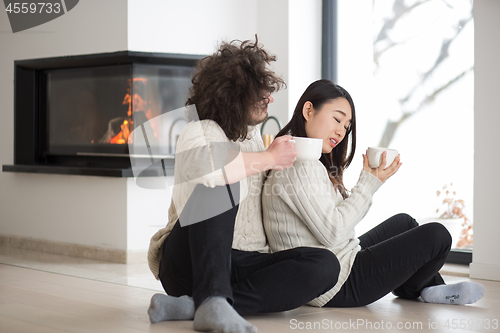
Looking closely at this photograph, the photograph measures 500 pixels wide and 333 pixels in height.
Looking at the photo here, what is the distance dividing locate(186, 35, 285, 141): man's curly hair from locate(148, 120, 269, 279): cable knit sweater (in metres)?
0.03

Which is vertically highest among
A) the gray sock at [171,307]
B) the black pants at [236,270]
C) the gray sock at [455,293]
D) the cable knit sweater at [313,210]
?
the cable knit sweater at [313,210]

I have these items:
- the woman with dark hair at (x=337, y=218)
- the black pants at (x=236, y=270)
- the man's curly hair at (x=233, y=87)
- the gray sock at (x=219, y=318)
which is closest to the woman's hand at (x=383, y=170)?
the woman with dark hair at (x=337, y=218)

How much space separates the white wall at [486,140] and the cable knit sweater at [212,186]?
1.23 m

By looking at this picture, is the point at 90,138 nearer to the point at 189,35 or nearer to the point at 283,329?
the point at 189,35

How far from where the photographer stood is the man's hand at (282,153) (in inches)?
61.5

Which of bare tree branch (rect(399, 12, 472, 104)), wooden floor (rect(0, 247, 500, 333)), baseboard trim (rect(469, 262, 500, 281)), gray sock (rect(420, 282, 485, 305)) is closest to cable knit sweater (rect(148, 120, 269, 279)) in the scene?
wooden floor (rect(0, 247, 500, 333))

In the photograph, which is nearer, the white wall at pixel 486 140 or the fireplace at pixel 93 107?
the white wall at pixel 486 140

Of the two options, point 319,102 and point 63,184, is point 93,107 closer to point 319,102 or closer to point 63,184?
point 63,184

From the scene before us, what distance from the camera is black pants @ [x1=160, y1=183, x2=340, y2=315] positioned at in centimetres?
149

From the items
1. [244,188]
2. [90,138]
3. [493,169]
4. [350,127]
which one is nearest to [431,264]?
[350,127]

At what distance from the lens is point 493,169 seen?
8.26 feet

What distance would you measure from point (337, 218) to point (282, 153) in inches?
10.8

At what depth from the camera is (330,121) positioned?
1.78 m

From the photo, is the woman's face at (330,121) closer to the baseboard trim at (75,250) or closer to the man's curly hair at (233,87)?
the man's curly hair at (233,87)
